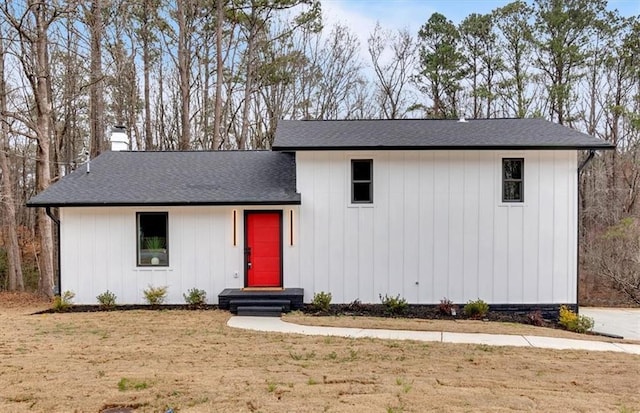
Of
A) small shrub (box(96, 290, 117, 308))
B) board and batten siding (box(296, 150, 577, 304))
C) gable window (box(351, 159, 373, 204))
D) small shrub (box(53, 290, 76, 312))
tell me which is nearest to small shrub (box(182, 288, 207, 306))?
small shrub (box(96, 290, 117, 308))

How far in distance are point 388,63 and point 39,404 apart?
2388 cm

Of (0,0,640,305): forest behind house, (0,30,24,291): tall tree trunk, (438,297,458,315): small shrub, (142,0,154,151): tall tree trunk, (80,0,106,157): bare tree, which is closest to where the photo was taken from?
(438,297,458,315): small shrub

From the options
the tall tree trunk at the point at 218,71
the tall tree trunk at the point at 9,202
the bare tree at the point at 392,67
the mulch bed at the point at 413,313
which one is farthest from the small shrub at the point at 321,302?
the bare tree at the point at 392,67

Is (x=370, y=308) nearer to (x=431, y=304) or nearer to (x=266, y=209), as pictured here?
(x=431, y=304)

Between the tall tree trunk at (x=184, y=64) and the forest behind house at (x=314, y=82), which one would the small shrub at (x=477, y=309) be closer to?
the forest behind house at (x=314, y=82)

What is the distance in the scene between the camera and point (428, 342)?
7430mm

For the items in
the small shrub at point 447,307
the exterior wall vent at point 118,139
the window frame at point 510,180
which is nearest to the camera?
the small shrub at point 447,307

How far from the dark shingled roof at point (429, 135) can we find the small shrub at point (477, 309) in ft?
11.9

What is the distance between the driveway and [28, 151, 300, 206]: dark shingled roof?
7.51 m

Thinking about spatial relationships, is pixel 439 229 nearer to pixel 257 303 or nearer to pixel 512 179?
pixel 512 179

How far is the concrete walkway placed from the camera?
24.6 feet

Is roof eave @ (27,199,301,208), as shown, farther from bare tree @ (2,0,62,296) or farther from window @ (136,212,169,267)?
bare tree @ (2,0,62,296)

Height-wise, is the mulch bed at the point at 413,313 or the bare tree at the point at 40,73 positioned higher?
the bare tree at the point at 40,73

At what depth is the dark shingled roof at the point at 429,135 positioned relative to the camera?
10.2m
